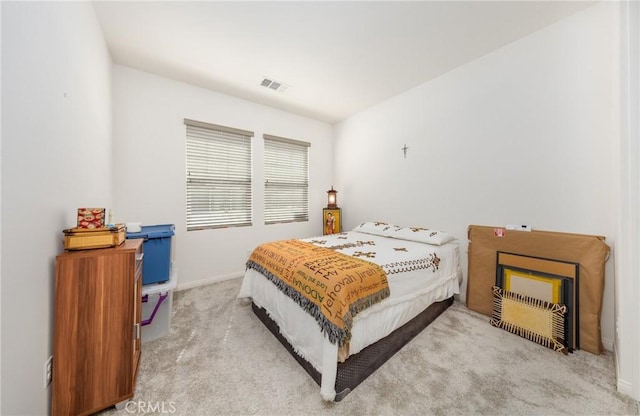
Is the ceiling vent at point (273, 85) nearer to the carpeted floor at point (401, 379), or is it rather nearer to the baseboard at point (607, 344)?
the carpeted floor at point (401, 379)

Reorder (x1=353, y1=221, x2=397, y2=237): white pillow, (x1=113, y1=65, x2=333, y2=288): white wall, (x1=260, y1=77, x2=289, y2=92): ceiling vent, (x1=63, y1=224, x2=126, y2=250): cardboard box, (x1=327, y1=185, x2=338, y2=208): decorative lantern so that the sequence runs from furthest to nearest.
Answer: (x1=327, y1=185, x2=338, y2=208): decorative lantern, (x1=353, y1=221, x2=397, y2=237): white pillow, (x1=260, y1=77, x2=289, y2=92): ceiling vent, (x1=113, y1=65, x2=333, y2=288): white wall, (x1=63, y1=224, x2=126, y2=250): cardboard box

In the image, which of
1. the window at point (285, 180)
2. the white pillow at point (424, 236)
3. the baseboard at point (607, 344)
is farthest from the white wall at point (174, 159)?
the baseboard at point (607, 344)

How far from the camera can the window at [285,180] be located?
395 cm

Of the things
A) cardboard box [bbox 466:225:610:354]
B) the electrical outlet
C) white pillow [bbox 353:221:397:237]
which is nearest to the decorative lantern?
white pillow [bbox 353:221:397:237]

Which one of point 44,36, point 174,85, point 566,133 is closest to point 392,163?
point 566,133

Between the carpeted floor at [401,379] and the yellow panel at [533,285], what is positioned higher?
the yellow panel at [533,285]

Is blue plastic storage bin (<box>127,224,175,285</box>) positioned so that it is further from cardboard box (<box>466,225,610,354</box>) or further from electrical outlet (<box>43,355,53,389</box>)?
cardboard box (<box>466,225,610,354</box>)

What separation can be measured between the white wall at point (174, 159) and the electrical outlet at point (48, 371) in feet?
6.42

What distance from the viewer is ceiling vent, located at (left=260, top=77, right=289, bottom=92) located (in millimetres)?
3055

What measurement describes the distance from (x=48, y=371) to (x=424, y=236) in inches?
125

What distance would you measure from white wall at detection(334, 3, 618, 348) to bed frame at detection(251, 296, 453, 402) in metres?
1.24

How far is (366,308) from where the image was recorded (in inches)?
62.5

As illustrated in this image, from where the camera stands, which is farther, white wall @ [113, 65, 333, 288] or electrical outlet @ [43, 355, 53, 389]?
white wall @ [113, 65, 333, 288]

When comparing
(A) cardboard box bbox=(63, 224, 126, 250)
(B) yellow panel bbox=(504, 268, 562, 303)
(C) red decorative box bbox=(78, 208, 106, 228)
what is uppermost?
(C) red decorative box bbox=(78, 208, 106, 228)
